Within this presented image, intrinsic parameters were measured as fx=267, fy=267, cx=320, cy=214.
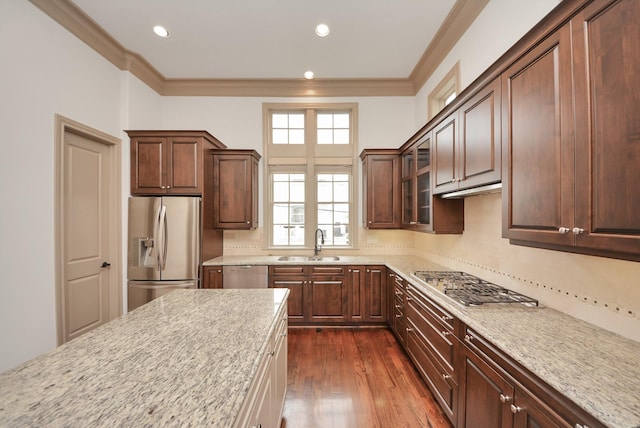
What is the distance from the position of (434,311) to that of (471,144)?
1.28 meters

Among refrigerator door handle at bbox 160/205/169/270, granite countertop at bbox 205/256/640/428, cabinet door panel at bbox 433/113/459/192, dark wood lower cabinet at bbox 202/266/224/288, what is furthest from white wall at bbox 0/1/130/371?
cabinet door panel at bbox 433/113/459/192

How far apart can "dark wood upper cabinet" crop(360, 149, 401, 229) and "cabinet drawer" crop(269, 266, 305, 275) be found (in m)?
1.14

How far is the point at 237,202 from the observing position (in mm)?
3734

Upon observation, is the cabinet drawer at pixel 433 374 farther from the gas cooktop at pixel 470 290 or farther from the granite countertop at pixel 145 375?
the granite countertop at pixel 145 375

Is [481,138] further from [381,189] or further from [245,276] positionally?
[245,276]

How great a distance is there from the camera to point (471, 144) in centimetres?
196

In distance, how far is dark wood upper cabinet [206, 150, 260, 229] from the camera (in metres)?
3.72

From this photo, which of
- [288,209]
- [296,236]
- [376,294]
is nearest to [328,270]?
[376,294]

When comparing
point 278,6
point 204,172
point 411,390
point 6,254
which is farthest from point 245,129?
point 411,390

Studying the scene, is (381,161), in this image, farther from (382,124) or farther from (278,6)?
(278,6)

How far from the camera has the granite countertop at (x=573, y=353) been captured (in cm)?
87

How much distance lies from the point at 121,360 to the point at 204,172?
2.76 m

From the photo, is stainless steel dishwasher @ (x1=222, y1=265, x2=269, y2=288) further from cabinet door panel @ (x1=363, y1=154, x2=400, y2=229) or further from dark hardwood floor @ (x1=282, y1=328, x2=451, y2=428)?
cabinet door panel @ (x1=363, y1=154, x2=400, y2=229)

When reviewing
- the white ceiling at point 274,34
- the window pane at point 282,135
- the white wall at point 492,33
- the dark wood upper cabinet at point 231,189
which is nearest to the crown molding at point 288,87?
the white ceiling at point 274,34
